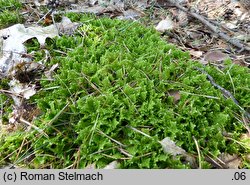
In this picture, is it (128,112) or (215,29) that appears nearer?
(128,112)

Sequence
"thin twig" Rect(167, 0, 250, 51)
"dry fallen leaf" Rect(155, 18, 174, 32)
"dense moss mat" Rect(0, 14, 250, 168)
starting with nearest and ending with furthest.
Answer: "dense moss mat" Rect(0, 14, 250, 168), "thin twig" Rect(167, 0, 250, 51), "dry fallen leaf" Rect(155, 18, 174, 32)

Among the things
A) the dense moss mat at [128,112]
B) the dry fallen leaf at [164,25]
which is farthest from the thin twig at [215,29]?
the dense moss mat at [128,112]

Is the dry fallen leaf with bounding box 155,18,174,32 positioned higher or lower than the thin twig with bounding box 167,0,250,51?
higher

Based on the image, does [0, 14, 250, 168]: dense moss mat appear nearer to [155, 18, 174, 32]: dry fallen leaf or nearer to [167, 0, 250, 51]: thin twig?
[167, 0, 250, 51]: thin twig

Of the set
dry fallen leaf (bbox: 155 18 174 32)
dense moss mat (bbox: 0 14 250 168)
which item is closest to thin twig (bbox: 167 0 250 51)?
dry fallen leaf (bbox: 155 18 174 32)

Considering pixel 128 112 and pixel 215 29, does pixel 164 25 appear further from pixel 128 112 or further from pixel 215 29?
pixel 128 112

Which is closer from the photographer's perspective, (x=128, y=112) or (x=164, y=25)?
(x=128, y=112)

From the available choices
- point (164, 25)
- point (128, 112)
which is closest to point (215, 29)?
point (164, 25)

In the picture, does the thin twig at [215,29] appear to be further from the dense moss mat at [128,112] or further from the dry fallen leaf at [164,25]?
the dense moss mat at [128,112]
